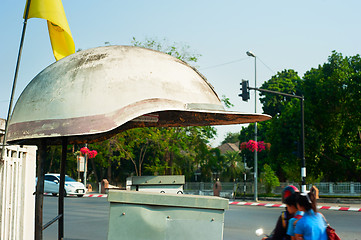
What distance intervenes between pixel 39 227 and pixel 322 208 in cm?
1960

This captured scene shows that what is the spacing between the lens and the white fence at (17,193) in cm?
505

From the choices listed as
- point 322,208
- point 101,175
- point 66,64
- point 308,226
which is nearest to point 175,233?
point 308,226

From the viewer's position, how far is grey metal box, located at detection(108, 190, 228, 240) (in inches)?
164

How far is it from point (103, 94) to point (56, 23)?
1108 mm

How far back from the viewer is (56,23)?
4.51 m

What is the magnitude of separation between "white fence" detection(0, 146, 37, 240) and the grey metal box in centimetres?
152

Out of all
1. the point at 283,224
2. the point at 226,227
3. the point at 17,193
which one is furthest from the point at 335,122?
the point at 17,193

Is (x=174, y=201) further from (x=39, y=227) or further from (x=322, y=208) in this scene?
(x=322, y=208)

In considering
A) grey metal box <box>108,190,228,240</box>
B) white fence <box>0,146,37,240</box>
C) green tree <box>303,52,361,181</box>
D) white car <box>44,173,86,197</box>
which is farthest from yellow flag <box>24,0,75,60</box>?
green tree <box>303,52,361,181</box>

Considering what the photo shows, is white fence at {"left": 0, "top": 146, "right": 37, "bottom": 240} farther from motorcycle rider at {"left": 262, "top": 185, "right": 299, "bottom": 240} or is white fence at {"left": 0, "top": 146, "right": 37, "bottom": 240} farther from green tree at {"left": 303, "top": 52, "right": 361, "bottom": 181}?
green tree at {"left": 303, "top": 52, "right": 361, "bottom": 181}

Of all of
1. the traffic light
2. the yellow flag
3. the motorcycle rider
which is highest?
the traffic light

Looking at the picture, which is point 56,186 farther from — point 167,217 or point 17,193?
point 167,217

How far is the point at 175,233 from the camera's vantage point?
165 inches

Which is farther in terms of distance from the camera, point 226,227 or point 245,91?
point 245,91
